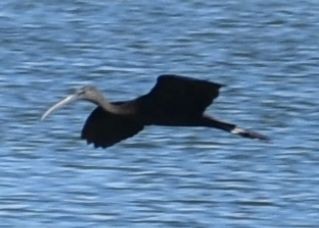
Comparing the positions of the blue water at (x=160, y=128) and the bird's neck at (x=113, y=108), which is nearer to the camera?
the bird's neck at (x=113, y=108)

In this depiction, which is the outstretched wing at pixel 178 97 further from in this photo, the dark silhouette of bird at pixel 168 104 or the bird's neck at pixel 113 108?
the bird's neck at pixel 113 108

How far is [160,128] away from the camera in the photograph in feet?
60.2

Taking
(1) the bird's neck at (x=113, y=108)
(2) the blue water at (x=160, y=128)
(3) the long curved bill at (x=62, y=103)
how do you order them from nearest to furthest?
(3) the long curved bill at (x=62, y=103) < (1) the bird's neck at (x=113, y=108) < (2) the blue water at (x=160, y=128)

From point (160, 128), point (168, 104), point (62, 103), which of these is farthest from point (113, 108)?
point (160, 128)

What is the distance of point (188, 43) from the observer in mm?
22062

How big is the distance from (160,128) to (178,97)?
7.91 meters

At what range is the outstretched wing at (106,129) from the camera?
10977 millimetres

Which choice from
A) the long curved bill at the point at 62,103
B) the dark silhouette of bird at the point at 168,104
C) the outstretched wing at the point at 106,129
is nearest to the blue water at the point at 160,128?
the outstretched wing at the point at 106,129

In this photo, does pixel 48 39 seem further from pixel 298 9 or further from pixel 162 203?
pixel 162 203

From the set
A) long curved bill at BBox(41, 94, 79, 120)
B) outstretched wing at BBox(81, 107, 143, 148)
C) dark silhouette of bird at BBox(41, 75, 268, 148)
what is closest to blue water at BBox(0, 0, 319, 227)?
outstretched wing at BBox(81, 107, 143, 148)

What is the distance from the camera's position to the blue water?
15.6 metres

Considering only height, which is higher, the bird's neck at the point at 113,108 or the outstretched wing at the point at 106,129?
the bird's neck at the point at 113,108

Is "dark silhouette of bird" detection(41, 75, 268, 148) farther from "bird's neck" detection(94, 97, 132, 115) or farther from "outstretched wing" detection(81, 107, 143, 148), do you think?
"outstretched wing" detection(81, 107, 143, 148)

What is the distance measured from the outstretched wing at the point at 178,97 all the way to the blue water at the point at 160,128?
4139mm
